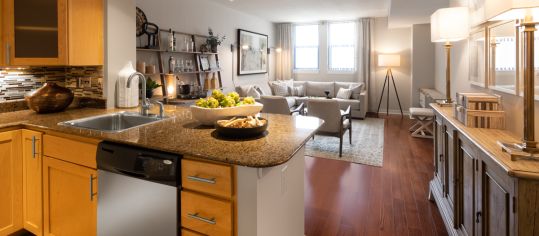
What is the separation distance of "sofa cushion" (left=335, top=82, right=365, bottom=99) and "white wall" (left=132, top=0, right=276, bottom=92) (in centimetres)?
201

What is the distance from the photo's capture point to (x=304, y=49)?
905 cm

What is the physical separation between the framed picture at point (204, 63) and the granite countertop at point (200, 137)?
3307 mm

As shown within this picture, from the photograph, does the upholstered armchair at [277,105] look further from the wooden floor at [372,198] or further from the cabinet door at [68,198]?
the cabinet door at [68,198]

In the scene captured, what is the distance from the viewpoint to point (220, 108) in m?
1.93

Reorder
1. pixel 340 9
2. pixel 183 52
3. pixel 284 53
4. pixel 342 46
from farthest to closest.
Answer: pixel 284 53
pixel 342 46
pixel 340 9
pixel 183 52

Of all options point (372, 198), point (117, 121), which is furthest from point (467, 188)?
point (117, 121)

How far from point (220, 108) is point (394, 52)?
7.34m

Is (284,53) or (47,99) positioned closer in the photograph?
(47,99)

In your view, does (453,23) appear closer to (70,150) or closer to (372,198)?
(372,198)

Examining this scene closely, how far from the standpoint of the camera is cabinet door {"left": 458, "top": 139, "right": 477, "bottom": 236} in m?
1.67

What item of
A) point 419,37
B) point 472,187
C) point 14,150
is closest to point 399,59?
point 419,37

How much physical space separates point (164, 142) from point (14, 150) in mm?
1238

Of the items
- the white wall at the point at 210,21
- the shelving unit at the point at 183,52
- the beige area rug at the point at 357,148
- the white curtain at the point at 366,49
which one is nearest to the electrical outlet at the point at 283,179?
the beige area rug at the point at 357,148

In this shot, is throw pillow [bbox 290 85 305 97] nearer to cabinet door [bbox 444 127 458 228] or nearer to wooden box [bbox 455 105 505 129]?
cabinet door [bbox 444 127 458 228]
